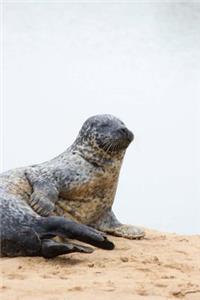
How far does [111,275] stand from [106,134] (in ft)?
4.23

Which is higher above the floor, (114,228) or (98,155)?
(98,155)

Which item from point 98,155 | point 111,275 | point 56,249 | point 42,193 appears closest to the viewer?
point 111,275

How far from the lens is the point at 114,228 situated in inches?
164

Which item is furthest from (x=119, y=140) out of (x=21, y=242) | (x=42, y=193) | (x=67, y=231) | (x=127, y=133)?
(x=21, y=242)

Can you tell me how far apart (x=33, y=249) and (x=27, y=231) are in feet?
0.31

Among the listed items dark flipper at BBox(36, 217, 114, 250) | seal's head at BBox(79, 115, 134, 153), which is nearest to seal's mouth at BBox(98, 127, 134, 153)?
seal's head at BBox(79, 115, 134, 153)

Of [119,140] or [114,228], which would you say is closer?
[119,140]

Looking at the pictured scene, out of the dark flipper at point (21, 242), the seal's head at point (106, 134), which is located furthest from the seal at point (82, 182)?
the dark flipper at point (21, 242)

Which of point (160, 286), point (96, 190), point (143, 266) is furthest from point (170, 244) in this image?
point (160, 286)

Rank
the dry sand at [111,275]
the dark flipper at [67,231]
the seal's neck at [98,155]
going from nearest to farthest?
the dry sand at [111,275]
the dark flipper at [67,231]
the seal's neck at [98,155]

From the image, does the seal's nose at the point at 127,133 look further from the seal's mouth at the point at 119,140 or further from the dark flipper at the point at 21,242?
the dark flipper at the point at 21,242

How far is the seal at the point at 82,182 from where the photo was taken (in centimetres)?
375

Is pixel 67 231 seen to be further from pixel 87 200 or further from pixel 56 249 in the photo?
pixel 87 200

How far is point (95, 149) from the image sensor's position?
408cm
